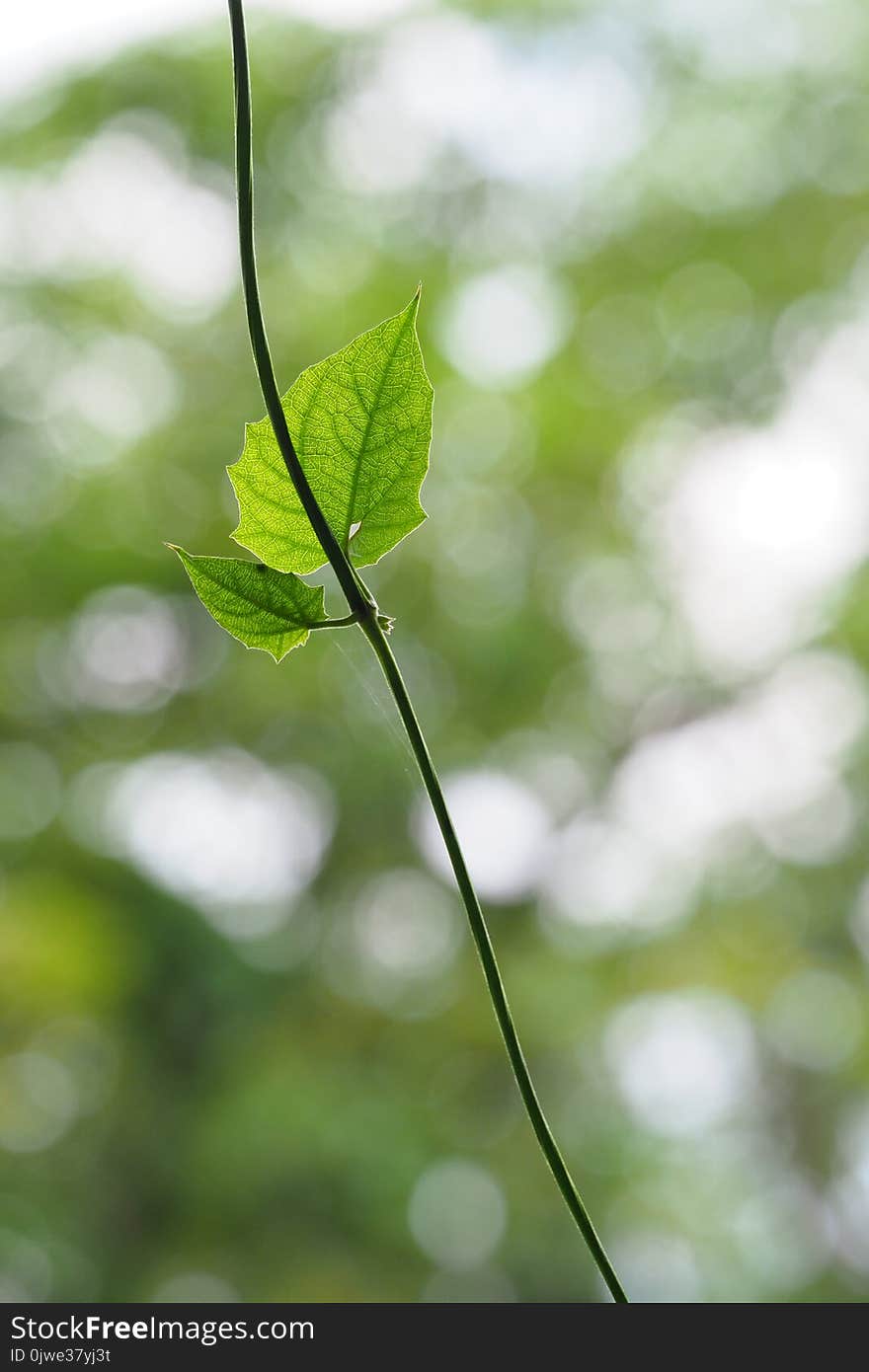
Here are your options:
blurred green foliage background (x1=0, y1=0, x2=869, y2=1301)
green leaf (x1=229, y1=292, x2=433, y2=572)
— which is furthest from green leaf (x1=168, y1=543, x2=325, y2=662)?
blurred green foliage background (x1=0, y1=0, x2=869, y2=1301)

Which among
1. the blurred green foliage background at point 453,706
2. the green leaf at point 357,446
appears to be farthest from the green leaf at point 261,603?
the blurred green foliage background at point 453,706

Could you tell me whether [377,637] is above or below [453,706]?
below

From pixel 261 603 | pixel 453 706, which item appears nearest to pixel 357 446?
pixel 261 603

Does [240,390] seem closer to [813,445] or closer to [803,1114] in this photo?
[813,445]

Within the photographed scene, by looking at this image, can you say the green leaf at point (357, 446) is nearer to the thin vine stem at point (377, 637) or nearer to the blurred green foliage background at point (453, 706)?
the thin vine stem at point (377, 637)

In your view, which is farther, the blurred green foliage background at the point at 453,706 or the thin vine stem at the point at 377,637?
the blurred green foliage background at the point at 453,706

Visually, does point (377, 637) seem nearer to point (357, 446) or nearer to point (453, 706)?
point (357, 446)
